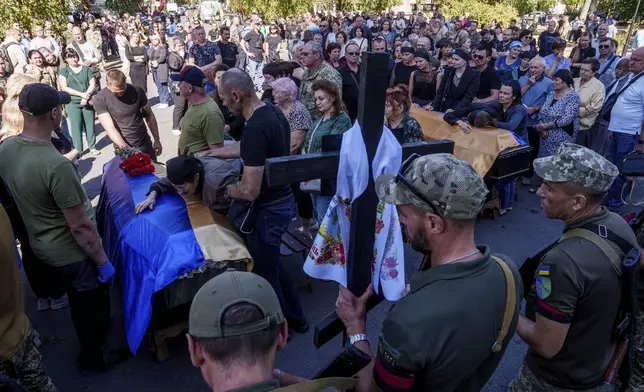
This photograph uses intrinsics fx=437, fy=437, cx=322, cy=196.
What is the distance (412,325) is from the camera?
133 cm

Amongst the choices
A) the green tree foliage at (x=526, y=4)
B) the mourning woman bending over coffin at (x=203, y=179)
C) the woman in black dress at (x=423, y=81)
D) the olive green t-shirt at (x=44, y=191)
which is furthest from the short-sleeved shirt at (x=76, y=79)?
the green tree foliage at (x=526, y=4)

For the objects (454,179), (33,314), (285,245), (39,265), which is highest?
(454,179)

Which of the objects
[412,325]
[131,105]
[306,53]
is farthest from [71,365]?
[306,53]

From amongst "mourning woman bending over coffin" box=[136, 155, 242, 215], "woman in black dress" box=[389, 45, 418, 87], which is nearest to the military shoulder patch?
"mourning woman bending over coffin" box=[136, 155, 242, 215]

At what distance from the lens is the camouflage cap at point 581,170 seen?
1942mm

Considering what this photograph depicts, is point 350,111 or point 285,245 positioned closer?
point 285,245

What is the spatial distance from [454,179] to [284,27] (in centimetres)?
2122

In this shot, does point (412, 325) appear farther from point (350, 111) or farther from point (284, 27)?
point (284, 27)

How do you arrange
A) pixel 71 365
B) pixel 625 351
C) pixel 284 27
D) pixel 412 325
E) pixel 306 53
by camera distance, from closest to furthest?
pixel 412 325 → pixel 625 351 → pixel 71 365 → pixel 306 53 → pixel 284 27

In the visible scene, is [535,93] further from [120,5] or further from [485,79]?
[120,5]

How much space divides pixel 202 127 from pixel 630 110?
5213 millimetres

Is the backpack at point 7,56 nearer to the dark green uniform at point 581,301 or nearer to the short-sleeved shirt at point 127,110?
the short-sleeved shirt at point 127,110

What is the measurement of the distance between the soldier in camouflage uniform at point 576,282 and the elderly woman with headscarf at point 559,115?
442cm

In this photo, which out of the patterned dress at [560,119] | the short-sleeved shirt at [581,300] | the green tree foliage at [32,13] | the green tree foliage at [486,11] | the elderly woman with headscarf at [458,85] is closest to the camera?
the short-sleeved shirt at [581,300]
